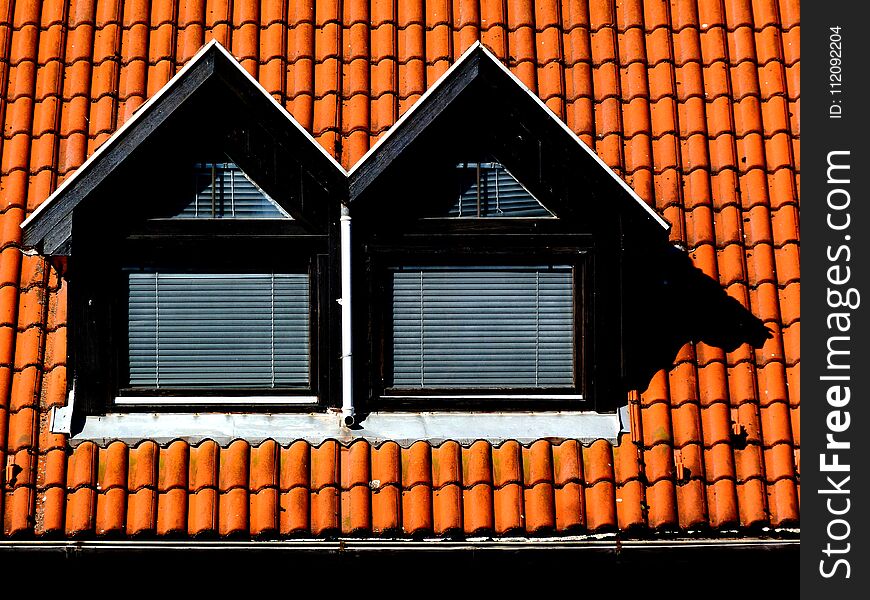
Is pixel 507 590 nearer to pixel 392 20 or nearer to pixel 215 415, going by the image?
pixel 215 415

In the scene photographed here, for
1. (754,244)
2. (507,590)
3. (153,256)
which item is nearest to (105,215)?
(153,256)

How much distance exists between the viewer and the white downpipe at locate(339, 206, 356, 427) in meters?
6.27

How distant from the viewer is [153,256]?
636cm

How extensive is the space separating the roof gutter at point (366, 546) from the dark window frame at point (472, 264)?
0.72 m

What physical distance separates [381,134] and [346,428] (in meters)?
1.66

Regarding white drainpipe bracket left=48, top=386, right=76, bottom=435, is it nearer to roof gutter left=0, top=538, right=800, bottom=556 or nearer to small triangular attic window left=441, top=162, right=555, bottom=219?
roof gutter left=0, top=538, right=800, bottom=556

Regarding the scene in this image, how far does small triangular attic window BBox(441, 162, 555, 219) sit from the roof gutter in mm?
1649

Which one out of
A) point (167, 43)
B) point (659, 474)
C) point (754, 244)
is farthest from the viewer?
point (167, 43)

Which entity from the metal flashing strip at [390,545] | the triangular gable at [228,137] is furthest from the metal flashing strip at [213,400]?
the triangular gable at [228,137]

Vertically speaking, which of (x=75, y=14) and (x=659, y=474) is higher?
(x=75, y=14)

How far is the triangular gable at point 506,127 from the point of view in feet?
20.4

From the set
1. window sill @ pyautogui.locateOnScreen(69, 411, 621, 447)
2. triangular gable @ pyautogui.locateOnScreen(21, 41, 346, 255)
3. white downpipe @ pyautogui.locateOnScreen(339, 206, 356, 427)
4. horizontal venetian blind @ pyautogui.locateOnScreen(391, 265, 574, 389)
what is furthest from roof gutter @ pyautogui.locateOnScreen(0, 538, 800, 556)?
triangular gable @ pyautogui.locateOnScreen(21, 41, 346, 255)

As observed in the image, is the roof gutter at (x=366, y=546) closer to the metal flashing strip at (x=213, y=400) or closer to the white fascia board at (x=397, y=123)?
the metal flashing strip at (x=213, y=400)

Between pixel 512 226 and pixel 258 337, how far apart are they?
4.68 ft
